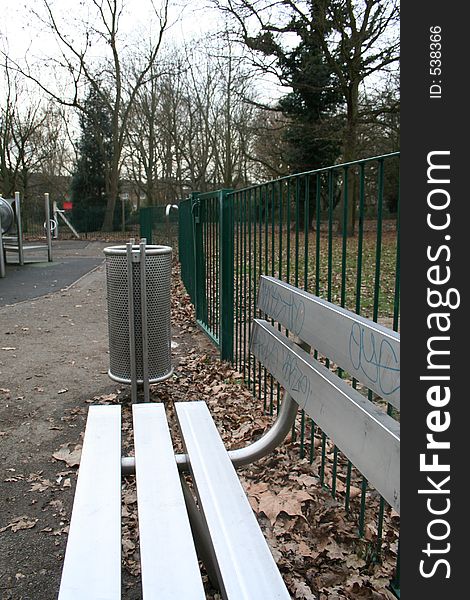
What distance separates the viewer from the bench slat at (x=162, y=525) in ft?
4.08

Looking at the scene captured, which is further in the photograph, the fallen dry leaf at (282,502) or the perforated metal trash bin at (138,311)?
the perforated metal trash bin at (138,311)

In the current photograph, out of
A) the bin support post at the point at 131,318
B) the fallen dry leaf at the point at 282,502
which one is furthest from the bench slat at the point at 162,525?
the bin support post at the point at 131,318

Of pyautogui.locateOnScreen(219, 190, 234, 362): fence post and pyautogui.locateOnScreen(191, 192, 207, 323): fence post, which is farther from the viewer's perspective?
pyautogui.locateOnScreen(191, 192, 207, 323): fence post

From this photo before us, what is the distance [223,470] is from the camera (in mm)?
1836

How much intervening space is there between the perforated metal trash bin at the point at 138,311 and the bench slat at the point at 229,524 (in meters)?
1.88

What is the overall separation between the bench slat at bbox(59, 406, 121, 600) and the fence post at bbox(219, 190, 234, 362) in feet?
9.24

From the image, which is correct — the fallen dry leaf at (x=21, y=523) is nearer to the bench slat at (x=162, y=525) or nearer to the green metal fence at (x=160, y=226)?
the bench slat at (x=162, y=525)

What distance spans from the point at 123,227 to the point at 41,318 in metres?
25.0

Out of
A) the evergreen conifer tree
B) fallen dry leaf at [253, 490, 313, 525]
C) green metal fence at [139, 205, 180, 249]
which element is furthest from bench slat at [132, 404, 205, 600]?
the evergreen conifer tree

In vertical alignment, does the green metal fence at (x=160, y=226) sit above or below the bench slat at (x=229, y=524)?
above

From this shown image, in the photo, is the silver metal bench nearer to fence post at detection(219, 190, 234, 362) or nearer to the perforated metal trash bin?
the perforated metal trash bin

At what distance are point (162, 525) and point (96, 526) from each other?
6.9 inches

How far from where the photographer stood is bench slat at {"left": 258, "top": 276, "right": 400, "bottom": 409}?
1361 millimetres

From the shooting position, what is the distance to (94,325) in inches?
279
